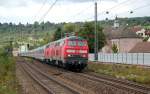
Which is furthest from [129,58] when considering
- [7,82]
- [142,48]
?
[142,48]

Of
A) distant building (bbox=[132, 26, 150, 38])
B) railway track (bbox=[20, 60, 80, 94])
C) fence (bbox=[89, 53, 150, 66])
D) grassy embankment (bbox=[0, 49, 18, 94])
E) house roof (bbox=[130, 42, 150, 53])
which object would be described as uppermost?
distant building (bbox=[132, 26, 150, 38])

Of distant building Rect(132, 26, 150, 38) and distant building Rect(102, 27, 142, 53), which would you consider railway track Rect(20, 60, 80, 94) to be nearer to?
distant building Rect(102, 27, 142, 53)

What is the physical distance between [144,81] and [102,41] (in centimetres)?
7177

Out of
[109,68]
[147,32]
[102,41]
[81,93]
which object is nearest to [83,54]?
[109,68]

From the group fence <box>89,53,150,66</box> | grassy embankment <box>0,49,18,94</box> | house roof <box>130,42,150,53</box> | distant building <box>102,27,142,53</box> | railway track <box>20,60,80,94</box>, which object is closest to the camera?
grassy embankment <box>0,49,18,94</box>

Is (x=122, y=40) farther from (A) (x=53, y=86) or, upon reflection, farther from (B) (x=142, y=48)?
(A) (x=53, y=86)

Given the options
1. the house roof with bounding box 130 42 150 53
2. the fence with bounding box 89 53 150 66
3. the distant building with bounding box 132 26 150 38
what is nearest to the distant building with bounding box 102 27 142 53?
the distant building with bounding box 132 26 150 38

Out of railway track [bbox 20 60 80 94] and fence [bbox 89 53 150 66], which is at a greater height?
fence [bbox 89 53 150 66]

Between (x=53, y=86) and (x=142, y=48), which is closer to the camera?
(x=53, y=86)

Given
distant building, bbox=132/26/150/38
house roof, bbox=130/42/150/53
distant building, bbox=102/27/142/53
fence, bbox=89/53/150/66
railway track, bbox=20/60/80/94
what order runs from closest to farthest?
railway track, bbox=20/60/80/94
fence, bbox=89/53/150/66
house roof, bbox=130/42/150/53
distant building, bbox=102/27/142/53
distant building, bbox=132/26/150/38

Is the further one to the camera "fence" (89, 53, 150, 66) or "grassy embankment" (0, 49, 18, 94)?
"fence" (89, 53, 150, 66)

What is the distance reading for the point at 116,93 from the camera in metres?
21.0

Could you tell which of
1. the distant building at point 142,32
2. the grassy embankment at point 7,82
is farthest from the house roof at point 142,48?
the grassy embankment at point 7,82

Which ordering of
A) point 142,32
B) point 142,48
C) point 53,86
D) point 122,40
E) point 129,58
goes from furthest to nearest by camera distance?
1. point 142,32
2. point 122,40
3. point 142,48
4. point 129,58
5. point 53,86
